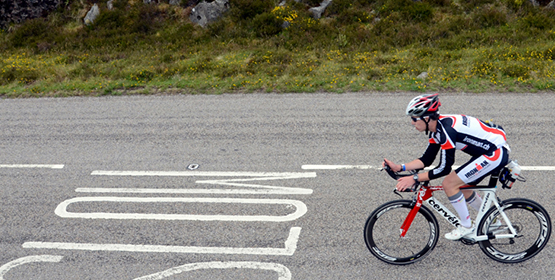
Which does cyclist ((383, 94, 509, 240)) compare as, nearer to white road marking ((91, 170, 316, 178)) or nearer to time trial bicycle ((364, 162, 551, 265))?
time trial bicycle ((364, 162, 551, 265))

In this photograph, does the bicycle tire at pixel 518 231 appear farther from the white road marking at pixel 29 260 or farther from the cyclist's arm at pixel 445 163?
the white road marking at pixel 29 260

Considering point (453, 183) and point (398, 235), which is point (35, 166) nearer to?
point (398, 235)

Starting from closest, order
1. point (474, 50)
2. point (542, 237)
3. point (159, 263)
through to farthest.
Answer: point (542, 237), point (159, 263), point (474, 50)

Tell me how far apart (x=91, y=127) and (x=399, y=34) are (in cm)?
1188

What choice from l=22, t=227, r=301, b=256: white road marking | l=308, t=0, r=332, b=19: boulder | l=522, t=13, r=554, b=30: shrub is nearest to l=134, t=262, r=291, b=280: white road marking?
l=22, t=227, r=301, b=256: white road marking

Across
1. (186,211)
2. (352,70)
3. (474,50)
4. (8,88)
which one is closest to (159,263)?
(186,211)

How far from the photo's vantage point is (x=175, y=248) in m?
5.28

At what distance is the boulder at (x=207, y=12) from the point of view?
19.0m

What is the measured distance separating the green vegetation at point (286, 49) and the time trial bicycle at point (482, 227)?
6829 mm

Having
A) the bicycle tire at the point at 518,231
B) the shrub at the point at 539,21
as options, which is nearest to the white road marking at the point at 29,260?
the bicycle tire at the point at 518,231

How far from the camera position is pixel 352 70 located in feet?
42.6

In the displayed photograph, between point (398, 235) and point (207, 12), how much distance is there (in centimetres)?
1615

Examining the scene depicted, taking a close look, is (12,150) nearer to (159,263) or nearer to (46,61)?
(159,263)

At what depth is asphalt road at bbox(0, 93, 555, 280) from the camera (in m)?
4.95
